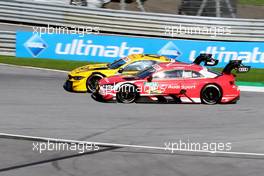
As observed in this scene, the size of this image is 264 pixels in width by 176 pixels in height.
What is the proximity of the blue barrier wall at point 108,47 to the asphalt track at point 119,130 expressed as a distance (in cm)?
341

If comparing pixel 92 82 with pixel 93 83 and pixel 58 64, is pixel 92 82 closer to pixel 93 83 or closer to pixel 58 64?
pixel 93 83

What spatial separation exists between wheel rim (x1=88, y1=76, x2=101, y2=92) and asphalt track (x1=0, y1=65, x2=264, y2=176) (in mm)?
472

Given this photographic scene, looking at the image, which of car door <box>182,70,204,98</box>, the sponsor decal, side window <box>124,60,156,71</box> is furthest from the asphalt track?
the sponsor decal

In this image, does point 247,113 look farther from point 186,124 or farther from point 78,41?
point 78,41

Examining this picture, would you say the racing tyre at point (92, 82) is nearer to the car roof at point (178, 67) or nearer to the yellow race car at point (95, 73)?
the yellow race car at point (95, 73)

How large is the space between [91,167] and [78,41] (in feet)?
47.5

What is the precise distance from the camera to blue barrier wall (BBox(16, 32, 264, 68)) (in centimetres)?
2402

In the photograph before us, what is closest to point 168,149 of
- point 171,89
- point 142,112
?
point 142,112

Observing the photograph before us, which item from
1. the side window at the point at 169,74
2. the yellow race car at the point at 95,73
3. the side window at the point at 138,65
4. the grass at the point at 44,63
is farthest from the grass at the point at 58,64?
the side window at the point at 169,74

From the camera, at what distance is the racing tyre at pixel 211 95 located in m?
17.3

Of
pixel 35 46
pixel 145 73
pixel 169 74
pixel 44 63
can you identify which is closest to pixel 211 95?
pixel 169 74

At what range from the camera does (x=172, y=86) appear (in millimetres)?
17094

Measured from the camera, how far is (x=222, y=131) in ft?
45.3

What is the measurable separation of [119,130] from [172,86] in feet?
12.5
